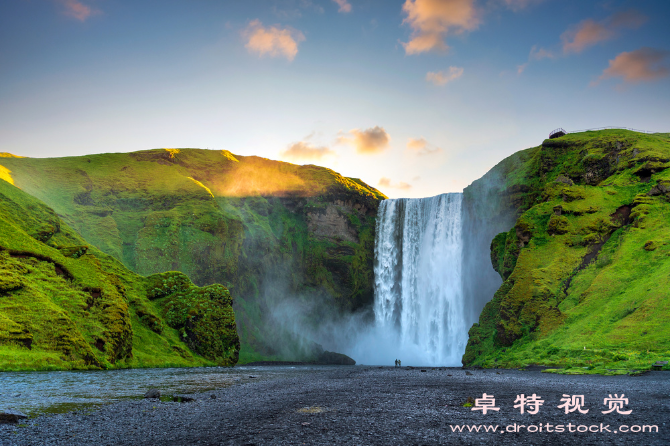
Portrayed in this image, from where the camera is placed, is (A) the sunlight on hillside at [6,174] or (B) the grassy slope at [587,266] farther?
(A) the sunlight on hillside at [6,174]

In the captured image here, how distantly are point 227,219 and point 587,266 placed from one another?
242 ft

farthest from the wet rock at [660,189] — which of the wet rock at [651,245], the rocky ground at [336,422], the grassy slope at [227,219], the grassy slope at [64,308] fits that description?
the grassy slope at [64,308]

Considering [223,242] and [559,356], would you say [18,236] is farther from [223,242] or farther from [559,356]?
[559,356]

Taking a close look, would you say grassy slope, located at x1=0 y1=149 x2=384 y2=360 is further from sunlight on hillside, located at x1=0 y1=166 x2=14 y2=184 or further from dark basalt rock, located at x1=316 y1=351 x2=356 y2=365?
dark basalt rock, located at x1=316 y1=351 x2=356 y2=365

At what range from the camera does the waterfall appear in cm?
7562

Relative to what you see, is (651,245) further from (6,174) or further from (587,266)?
(6,174)

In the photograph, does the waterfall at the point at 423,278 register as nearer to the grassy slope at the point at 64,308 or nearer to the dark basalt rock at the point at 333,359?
the dark basalt rock at the point at 333,359

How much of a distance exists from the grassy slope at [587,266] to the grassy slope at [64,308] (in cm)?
4198

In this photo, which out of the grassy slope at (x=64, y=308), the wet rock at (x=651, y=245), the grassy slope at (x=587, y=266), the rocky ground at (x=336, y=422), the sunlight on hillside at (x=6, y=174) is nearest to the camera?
the rocky ground at (x=336, y=422)

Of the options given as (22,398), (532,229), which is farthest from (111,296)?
(532,229)

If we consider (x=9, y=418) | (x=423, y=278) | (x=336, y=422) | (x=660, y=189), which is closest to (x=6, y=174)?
(x=9, y=418)

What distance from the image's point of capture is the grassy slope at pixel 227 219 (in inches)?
3236

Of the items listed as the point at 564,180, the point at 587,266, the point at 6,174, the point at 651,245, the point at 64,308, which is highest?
the point at 6,174

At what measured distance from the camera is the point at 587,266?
45781 mm
